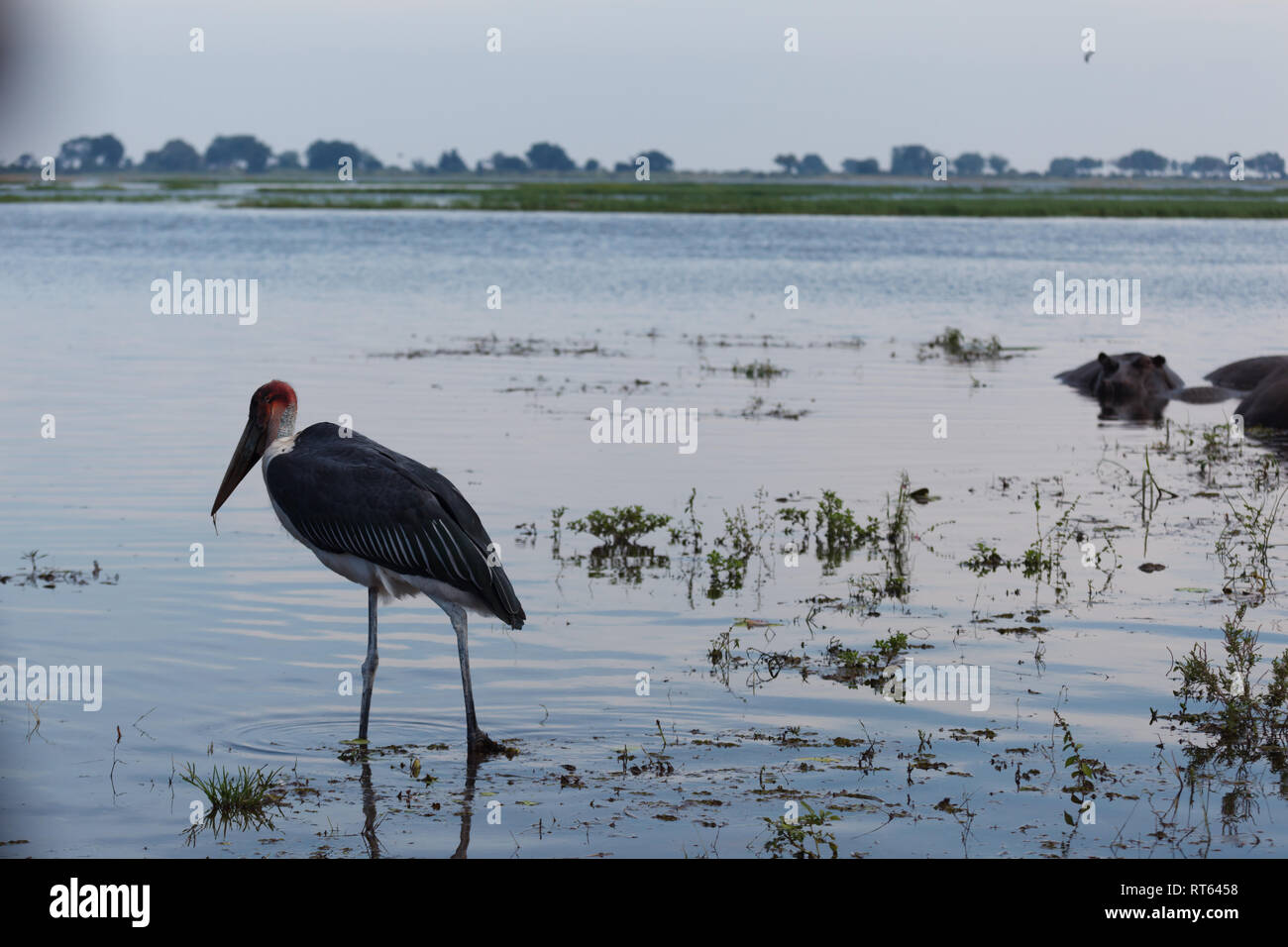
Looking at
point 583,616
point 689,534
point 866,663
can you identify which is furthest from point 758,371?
point 866,663

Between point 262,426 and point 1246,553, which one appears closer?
point 262,426

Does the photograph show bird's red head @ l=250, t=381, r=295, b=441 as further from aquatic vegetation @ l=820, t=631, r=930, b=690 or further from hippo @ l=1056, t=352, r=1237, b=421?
hippo @ l=1056, t=352, r=1237, b=421

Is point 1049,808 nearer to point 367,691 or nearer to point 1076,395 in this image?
point 367,691

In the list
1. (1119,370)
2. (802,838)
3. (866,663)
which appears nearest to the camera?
(802,838)

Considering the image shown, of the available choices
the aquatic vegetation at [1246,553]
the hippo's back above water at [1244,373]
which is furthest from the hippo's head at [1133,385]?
the aquatic vegetation at [1246,553]

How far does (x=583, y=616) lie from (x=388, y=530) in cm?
260

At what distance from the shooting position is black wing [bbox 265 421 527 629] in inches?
281

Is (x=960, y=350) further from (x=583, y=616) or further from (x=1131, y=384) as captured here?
(x=583, y=616)

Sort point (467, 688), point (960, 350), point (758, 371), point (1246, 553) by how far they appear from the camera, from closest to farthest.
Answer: point (467, 688), point (1246, 553), point (758, 371), point (960, 350)

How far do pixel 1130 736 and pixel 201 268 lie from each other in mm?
39482

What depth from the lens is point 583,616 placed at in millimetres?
9562

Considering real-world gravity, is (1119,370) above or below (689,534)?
above

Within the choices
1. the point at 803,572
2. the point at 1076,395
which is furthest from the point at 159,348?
the point at 803,572

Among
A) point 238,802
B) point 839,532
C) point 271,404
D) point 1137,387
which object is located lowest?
point 238,802
